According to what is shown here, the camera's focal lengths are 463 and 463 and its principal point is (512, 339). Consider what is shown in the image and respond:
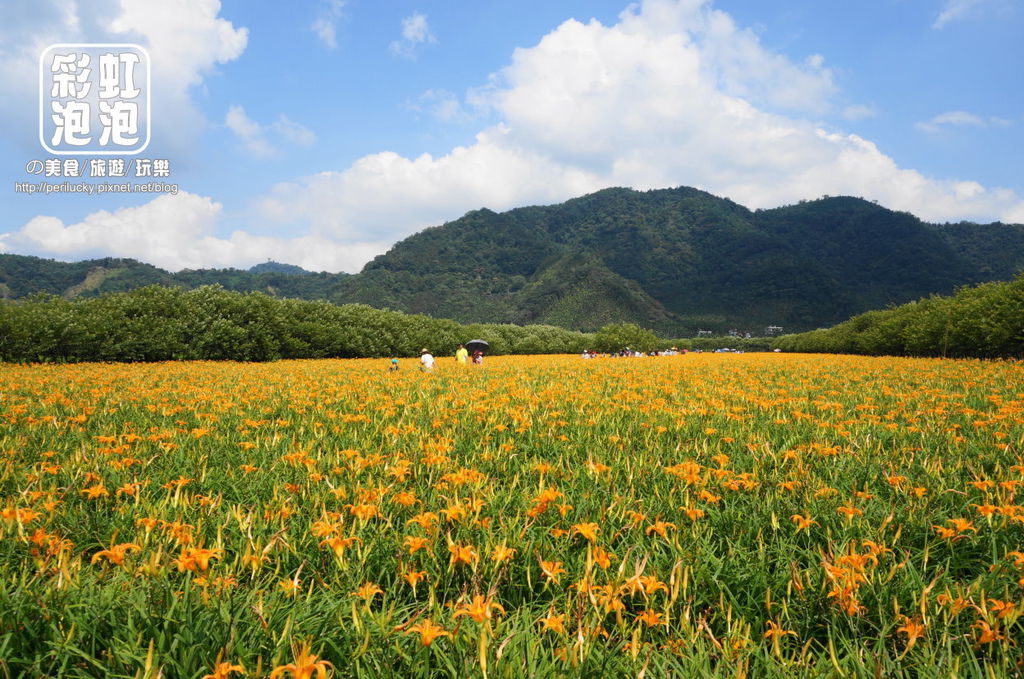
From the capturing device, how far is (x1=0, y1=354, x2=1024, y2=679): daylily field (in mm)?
1384

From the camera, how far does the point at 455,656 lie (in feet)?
4.47

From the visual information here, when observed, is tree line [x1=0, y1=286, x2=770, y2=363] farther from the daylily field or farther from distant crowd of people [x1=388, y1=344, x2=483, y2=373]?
the daylily field

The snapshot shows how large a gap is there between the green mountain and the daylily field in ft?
296

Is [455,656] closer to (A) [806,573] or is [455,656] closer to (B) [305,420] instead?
(A) [806,573]

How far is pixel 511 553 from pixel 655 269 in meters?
144

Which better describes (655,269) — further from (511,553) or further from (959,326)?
(511,553)

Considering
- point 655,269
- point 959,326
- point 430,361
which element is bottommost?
point 430,361

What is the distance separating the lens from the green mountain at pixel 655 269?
10056 centimetres

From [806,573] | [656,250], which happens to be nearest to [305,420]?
[806,573]

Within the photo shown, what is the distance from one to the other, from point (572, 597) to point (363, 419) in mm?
3369

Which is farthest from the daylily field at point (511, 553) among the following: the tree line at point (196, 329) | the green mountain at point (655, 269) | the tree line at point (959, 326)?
the green mountain at point (655, 269)

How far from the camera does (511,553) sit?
1839mm

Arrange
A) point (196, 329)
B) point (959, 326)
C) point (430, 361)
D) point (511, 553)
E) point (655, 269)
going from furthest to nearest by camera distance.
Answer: point (655, 269)
point (196, 329)
point (959, 326)
point (430, 361)
point (511, 553)

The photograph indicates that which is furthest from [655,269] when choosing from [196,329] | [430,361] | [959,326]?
[430,361]
